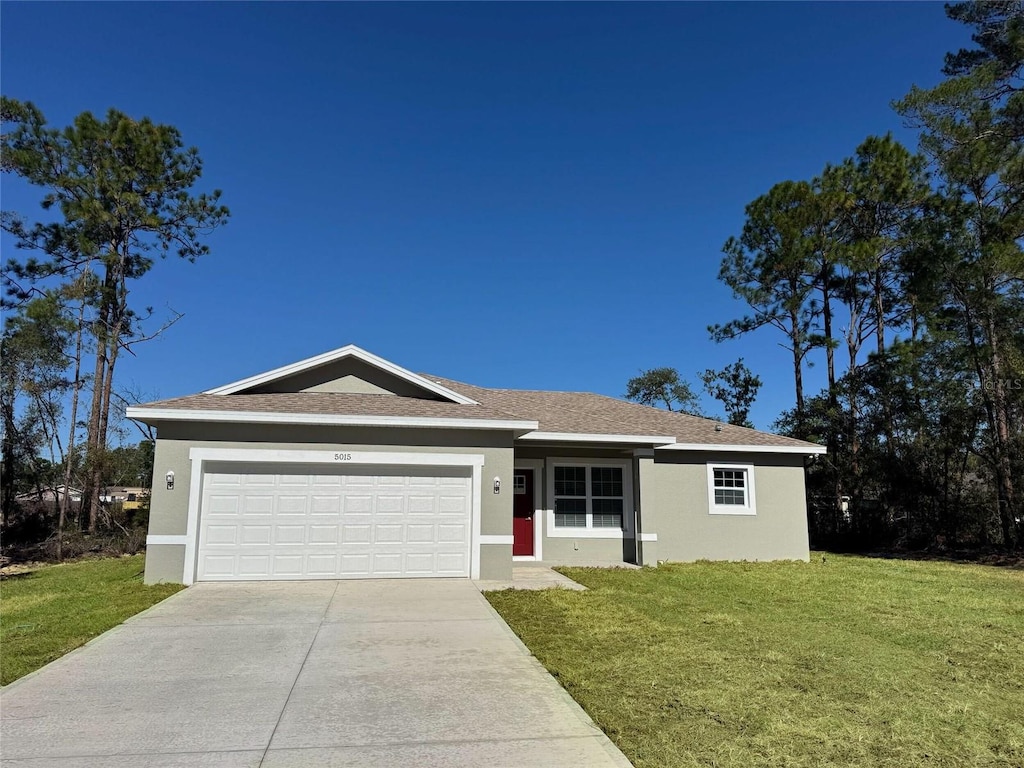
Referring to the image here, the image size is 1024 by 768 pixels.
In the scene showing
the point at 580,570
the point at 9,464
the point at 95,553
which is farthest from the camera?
the point at 9,464

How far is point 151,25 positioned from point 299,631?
11.8m

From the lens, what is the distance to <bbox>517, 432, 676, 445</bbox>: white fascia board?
13.5 metres

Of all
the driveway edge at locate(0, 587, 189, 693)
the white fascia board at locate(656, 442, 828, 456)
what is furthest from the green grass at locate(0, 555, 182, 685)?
the white fascia board at locate(656, 442, 828, 456)

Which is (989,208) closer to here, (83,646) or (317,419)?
(317,419)

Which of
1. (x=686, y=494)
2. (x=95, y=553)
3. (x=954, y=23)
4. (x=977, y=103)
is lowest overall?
(x=95, y=553)

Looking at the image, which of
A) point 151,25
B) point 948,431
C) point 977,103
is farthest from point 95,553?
point 977,103

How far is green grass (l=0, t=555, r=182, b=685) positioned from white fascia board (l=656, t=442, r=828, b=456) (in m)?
10.7

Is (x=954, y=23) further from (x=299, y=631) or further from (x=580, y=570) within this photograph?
(x=299, y=631)

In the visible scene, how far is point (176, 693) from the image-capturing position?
5.27m

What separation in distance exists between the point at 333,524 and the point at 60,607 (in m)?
4.06

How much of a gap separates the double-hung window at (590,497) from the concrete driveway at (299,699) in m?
6.41

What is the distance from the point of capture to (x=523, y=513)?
47.3ft

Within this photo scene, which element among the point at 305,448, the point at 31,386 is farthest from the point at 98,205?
the point at 305,448

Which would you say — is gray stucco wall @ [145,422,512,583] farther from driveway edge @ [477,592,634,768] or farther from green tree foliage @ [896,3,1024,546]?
green tree foliage @ [896,3,1024,546]
